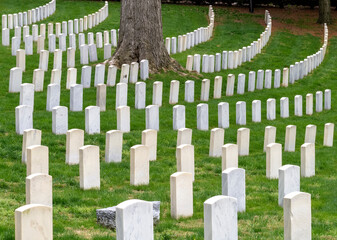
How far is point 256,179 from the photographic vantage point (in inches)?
472

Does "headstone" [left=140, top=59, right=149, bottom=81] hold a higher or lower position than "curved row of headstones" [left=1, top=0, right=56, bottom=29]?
higher

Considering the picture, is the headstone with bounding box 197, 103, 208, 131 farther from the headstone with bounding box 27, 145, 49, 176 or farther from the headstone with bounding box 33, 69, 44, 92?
the headstone with bounding box 27, 145, 49, 176

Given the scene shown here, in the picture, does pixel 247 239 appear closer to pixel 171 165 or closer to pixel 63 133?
pixel 171 165

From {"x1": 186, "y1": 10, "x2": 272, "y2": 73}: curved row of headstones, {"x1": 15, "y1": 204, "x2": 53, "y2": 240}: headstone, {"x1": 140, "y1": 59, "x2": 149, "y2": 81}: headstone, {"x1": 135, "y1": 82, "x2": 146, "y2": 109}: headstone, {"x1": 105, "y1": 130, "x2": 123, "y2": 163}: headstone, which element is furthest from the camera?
{"x1": 186, "y1": 10, "x2": 272, "y2": 73}: curved row of headstones

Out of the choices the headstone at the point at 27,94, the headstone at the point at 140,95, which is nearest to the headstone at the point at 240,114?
the headstone at the point at 140,95

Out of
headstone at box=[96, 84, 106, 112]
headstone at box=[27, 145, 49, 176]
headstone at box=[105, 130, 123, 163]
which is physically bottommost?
headstone at box=[96, 84, 106, 112]

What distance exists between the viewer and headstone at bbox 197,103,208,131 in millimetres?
15664

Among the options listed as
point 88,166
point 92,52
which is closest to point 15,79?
point 92,52

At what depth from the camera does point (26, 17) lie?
97.6 feet

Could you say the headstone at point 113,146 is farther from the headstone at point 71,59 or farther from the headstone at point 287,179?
the headstone at point 71,59

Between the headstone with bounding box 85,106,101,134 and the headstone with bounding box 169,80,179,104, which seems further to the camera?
the headstone with bounding box 169,80,179,104

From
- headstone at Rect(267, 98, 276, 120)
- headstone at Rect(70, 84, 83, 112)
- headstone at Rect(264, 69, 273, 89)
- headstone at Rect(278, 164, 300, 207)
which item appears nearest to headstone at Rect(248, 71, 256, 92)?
headstone at Rect(264, 69, 273, 89)

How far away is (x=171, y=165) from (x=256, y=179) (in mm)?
1286

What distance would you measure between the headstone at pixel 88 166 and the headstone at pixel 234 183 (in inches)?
70.2
